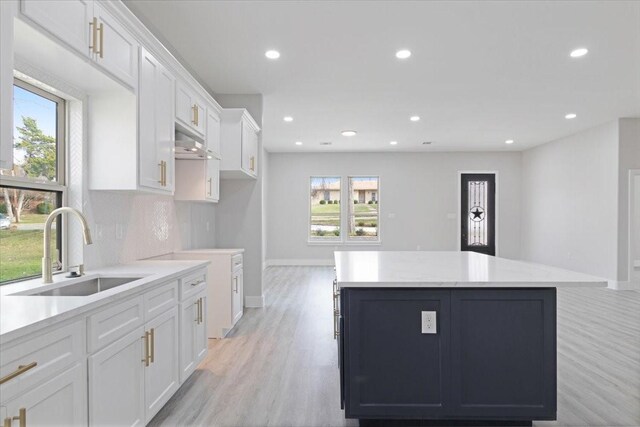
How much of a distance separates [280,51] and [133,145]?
77.1 inches

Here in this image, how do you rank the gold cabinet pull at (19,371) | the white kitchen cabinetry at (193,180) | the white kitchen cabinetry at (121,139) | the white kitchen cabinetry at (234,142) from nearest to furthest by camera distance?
the gold cabinet pull at (19,371), the white kitchen cabinetry at (121,139), the white kitchen cabinetry at (193,180), the white kitchen cabinetry at (234,142)

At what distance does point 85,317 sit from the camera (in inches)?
62.5

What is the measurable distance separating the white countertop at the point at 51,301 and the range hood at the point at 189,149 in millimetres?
1140

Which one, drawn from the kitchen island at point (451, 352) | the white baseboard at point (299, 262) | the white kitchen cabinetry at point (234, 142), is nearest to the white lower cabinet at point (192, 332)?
the kitchen island at point (451, 352)

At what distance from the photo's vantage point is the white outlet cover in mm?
2143

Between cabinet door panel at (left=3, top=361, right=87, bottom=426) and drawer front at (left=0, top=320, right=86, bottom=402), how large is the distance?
3 centimetres

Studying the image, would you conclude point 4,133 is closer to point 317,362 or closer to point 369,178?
point 317,362

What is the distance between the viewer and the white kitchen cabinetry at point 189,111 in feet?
10.7

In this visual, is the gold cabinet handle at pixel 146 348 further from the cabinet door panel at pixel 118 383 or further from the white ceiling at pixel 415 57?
the white ceiling at pixel 415 57

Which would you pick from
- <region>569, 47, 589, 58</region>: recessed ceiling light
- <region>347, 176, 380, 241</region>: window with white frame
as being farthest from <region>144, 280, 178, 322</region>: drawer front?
<region>347, 176, 380, 241</region>: window with white frame

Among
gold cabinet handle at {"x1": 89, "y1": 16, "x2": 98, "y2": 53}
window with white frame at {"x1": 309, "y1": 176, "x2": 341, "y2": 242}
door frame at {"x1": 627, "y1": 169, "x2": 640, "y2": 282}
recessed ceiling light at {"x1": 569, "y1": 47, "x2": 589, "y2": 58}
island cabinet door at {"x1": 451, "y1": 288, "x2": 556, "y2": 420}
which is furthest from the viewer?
window with white frame at {"x1": 309, "y1": 176, "x2": 341, "y2": 242}

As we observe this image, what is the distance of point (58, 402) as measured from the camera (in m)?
1.43

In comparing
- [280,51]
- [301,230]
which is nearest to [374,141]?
[301,230]

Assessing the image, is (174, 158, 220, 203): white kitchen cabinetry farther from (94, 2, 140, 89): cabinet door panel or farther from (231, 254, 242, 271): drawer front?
(94, 2, 140, 89): cabinet door panel
